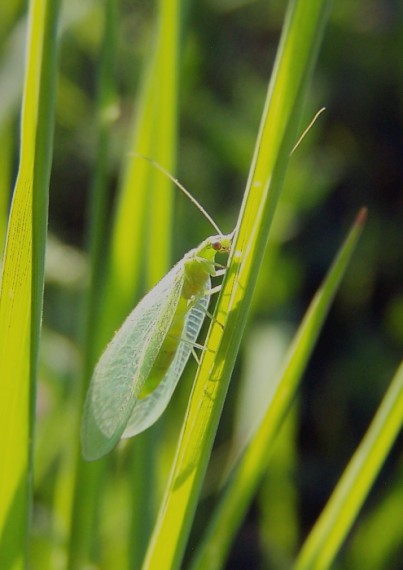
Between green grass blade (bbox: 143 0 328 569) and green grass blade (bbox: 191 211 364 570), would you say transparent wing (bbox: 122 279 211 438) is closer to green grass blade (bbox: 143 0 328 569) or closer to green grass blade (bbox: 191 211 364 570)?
green grass blade (bbox: 191 211 364 570)

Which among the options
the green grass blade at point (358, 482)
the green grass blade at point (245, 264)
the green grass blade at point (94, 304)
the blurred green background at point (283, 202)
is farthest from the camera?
the blurred green background at point (283, 202)

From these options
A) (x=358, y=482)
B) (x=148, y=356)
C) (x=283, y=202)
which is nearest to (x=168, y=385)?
(x=148, y=356)

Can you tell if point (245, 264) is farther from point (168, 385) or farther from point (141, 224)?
point (168, 385)

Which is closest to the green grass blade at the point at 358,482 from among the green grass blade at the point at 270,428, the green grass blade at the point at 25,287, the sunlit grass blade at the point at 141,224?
the green grass blade at the point at 270,428

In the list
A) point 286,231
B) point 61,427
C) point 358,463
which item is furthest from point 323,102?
point 358,463

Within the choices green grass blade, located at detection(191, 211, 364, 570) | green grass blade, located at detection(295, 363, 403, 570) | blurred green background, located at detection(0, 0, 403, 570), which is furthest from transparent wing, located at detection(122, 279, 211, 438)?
blurred green background, located at detection(0, 0, 403, 570)

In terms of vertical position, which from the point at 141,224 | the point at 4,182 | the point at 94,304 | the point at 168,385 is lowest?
the point at 168,385

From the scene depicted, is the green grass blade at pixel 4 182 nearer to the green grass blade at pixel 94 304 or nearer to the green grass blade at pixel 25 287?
the green grass blade at pixel 94 304
